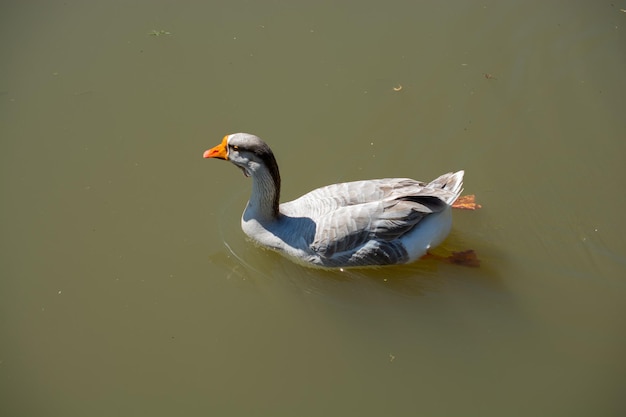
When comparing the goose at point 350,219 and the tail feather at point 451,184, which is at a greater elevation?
the tail feather at point 451,184

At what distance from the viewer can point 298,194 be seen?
22.5 feet

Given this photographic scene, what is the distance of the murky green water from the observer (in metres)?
5.39

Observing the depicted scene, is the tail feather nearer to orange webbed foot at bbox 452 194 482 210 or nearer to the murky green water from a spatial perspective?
orange webbed foot at bbox 452 194 482 210

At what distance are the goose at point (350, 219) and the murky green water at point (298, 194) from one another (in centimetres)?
33

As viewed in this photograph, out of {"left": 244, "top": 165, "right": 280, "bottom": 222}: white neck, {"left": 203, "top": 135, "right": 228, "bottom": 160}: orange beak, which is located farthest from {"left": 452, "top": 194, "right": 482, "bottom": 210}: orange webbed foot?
{"left": 203, "top": 135, "right": 228, "bottom": 160}: orange beak

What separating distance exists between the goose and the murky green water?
1.09 ft

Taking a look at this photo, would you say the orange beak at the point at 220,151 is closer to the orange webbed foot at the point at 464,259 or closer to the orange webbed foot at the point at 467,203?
the orange webbed foot at the point at 464,259

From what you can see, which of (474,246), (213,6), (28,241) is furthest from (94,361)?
(213,6)

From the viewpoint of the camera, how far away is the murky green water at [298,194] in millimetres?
5387

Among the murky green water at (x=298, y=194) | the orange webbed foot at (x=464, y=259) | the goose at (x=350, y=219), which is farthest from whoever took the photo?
the orange webbed foot at (x=464, y=259)

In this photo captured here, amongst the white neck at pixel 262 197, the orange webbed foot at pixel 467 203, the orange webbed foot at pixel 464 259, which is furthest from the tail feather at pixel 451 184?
the white neck at pixel 262 197

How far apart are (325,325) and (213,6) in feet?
17.5

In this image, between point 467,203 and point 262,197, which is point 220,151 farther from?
point 467,203

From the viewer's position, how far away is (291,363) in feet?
17.9
